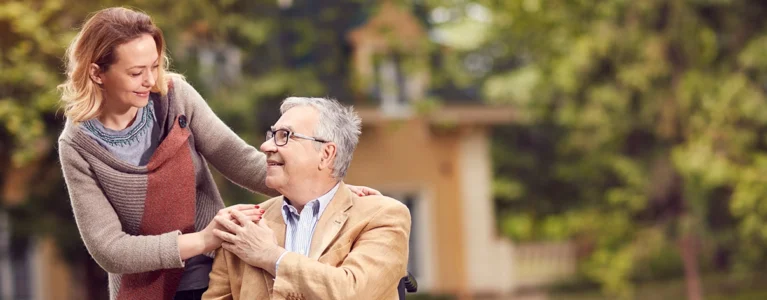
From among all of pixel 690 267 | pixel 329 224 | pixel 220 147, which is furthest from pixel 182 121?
pixel 690 267

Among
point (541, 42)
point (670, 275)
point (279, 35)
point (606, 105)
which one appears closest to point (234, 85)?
point (279, 35)

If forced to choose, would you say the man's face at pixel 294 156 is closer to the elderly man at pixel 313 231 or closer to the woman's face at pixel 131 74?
the elderly man at pixel 313 231

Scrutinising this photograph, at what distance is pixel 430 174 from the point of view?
20.2m

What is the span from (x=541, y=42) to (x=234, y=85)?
3.99m

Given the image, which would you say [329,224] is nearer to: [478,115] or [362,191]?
[362,191]

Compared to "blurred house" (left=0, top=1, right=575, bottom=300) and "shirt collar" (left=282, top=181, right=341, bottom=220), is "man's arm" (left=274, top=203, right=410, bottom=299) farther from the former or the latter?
"blurred house" (left=0, top=1, right=575, bottom=300)

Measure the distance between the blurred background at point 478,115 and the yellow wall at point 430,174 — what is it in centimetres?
3

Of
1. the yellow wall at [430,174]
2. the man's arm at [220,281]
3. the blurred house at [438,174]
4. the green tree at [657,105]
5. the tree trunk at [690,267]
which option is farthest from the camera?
the yellow wall at [430,174]

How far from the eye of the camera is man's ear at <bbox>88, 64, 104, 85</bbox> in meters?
3.45

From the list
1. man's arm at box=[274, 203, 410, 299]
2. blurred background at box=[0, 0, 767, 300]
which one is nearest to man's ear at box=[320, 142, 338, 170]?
man's arm at box=[274, 203, 410, 299]

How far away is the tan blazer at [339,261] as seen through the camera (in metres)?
3.38

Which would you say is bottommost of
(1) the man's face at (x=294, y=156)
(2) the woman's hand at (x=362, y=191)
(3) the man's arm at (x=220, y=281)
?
(3) the man's arm at (x=220, y=281)

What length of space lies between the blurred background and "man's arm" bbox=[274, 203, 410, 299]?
6604mm

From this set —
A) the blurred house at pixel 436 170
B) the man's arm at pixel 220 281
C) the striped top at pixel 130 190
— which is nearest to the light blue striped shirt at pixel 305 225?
the man's arm at pixel 220 281
